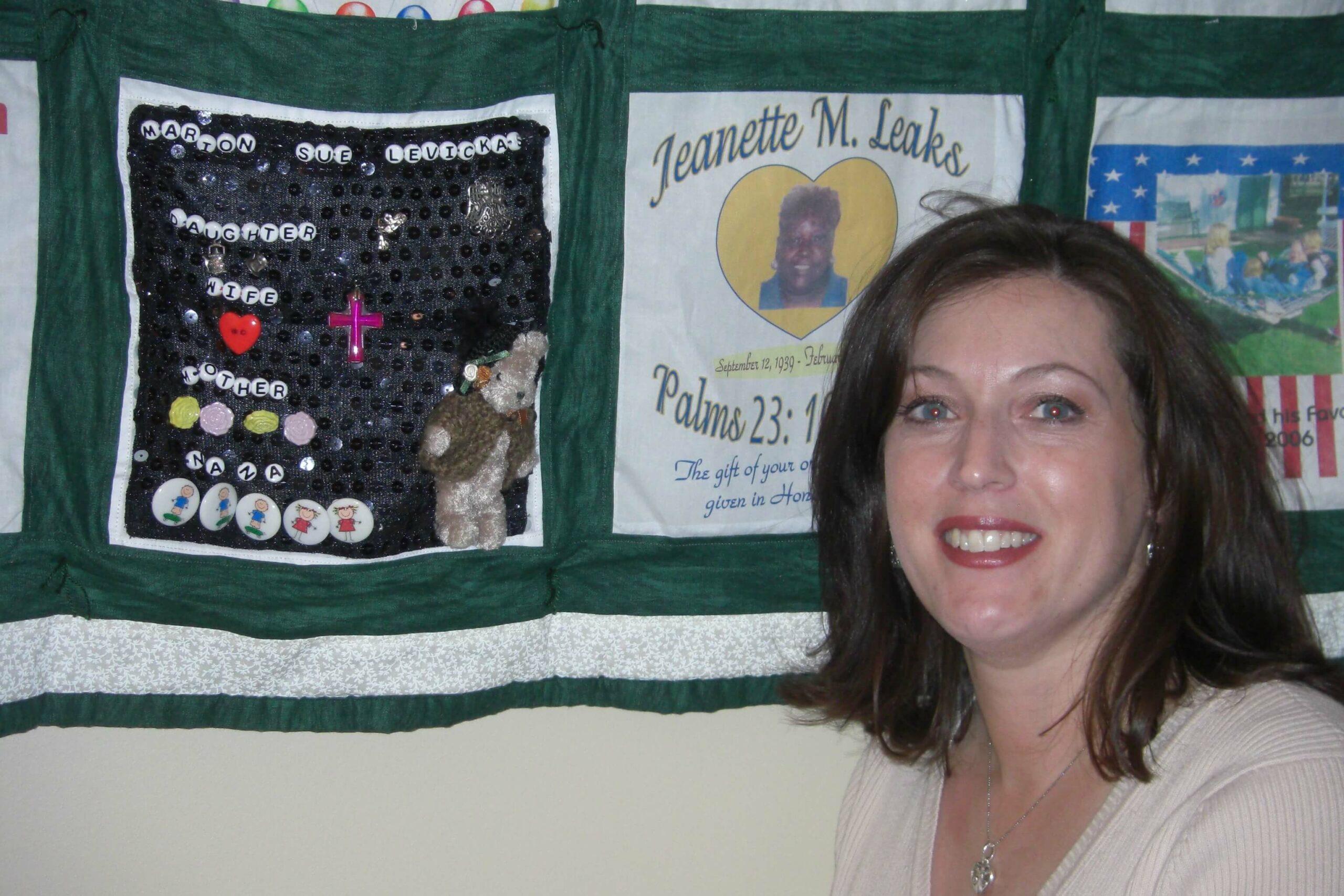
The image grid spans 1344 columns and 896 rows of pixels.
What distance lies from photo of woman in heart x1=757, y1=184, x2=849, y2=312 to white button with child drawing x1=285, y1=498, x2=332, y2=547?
516mm

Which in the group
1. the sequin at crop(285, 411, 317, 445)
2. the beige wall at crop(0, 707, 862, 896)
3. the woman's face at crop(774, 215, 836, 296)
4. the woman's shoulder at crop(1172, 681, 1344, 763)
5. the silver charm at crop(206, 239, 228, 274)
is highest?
the woman's face at crop(774, 215, 836, 296)

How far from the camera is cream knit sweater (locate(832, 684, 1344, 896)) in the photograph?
2.54 feet

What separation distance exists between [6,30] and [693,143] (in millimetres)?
669

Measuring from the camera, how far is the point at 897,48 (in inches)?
47.4

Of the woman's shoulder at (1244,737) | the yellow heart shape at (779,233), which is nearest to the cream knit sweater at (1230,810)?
the woman's shoulder at (1244,737)

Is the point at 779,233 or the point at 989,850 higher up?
the point at 779,233

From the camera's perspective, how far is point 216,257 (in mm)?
1087

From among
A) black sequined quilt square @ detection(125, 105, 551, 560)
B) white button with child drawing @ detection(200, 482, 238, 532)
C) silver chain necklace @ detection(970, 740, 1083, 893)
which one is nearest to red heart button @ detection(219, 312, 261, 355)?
black sequined quilt square @ detection(125, 105, 551, 560)

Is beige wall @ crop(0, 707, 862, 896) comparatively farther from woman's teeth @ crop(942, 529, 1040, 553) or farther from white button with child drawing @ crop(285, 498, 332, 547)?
woman's teeth @ crop(942, 529, 1040, 553)

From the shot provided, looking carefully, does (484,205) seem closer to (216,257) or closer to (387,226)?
(387,226)

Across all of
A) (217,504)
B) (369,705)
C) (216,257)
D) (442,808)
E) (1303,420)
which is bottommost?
(442,808)

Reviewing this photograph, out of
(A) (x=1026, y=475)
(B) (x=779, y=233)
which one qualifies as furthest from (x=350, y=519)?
(A) (x=1026, y=475)

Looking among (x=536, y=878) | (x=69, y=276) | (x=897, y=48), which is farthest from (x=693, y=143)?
(x=536, y=878)

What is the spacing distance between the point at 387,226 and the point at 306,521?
314 mm
